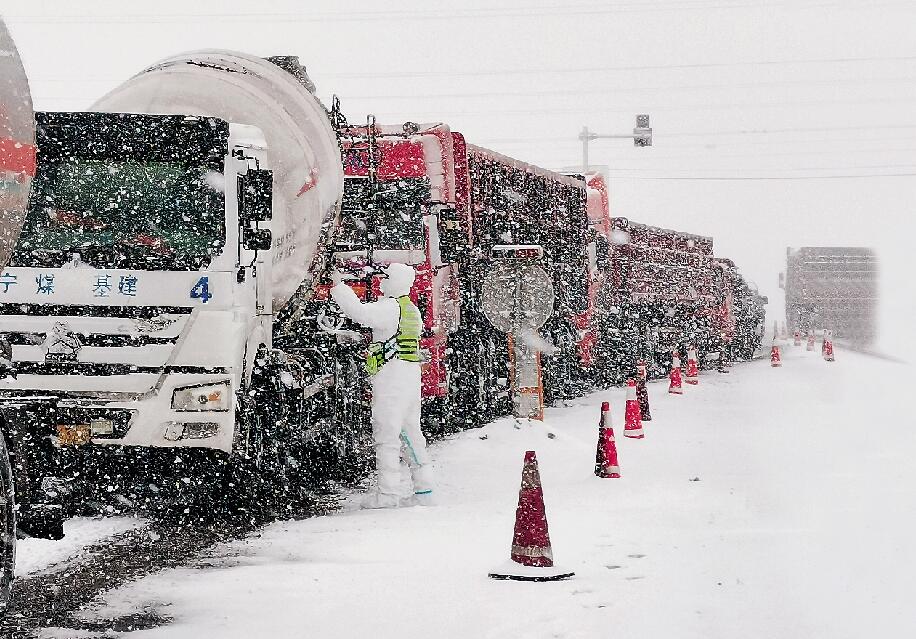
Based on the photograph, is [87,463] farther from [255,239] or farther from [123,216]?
[255,239]

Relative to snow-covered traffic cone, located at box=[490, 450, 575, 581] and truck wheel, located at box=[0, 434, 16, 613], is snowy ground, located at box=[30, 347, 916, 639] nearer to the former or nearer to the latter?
snow-covered traffic cone, located at box=[490, 450, 575, 581]

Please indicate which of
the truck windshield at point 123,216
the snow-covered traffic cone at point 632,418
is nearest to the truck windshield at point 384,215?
the snow-covered traffic cone at point 632,418

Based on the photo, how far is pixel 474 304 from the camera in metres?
18.2

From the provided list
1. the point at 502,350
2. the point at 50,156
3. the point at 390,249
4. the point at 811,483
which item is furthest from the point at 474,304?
the point at 50,156

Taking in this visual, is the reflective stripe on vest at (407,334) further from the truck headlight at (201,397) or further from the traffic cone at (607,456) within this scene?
the truck headlight at (201,397)

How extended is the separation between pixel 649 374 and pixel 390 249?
17.4 meters

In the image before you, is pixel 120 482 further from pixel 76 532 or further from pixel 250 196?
pixel 250 196

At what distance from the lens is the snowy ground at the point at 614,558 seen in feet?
21.1

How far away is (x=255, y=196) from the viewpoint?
29.6ft

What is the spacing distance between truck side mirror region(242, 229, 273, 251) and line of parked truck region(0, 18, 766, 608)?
2cm

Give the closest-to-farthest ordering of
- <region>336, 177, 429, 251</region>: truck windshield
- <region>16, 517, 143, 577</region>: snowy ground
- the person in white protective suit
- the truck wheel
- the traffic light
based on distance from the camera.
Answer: the truck wheel < <region>16, 517, 143, 577</region>: snowy ground < the person in white protective suit < <region>336, 177, 429, 251</region>: truck windshield < the traffic light

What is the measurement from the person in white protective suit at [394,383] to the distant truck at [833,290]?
53.7 meters

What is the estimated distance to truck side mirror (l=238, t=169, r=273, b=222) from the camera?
8977 millimetres

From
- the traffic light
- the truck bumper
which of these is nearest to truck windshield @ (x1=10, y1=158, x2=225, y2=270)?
the truck bumper
